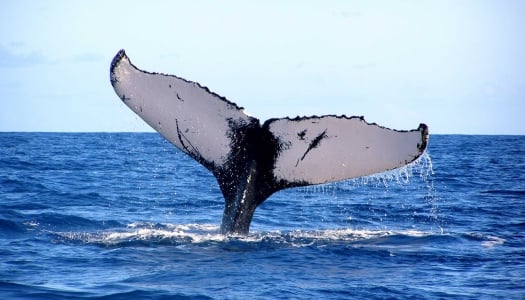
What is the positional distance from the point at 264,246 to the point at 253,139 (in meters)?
1.36

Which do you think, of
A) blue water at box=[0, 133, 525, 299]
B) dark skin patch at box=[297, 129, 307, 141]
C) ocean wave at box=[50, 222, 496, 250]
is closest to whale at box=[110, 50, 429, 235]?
dark skin patch at box=[297, 129, 307, 141]

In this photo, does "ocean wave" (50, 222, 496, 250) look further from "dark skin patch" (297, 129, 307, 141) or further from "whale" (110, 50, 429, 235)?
"dark skin patch" (297, 129, 307, 141)

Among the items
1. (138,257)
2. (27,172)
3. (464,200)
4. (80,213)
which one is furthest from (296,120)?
(27,172)

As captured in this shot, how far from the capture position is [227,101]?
710 cm

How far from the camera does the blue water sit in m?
6.48

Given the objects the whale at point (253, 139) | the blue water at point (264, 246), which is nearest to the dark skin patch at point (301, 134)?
the whale at point (253, 139)

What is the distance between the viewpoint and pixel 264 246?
8117mm

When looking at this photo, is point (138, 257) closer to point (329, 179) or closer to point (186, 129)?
point (186, 129)

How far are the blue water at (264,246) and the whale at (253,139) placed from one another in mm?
280

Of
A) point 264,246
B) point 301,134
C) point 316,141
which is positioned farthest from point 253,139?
point 264,246

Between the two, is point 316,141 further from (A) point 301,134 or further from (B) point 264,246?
(B) point 264,246

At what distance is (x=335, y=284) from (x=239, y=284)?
2.74 ft

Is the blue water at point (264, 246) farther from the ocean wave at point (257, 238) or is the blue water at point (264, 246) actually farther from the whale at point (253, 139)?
the whale at point (253, 139)

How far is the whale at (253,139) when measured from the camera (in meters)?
6.81
